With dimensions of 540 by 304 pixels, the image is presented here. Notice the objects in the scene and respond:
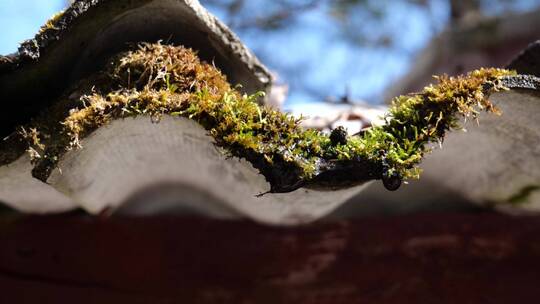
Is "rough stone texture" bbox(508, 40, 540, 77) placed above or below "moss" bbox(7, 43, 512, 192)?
above

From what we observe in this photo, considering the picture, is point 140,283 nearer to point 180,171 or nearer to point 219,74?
point 180,171

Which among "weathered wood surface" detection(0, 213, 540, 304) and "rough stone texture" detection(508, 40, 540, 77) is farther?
"weathered wood surface" detection(0, 213, 540, 304)

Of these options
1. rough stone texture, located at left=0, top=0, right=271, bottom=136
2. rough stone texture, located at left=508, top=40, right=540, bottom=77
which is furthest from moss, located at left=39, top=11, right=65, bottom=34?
rough stone texture, located at left=508, top=40, right=540, bottom=77

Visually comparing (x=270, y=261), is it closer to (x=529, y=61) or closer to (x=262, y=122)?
(x=262, y=122)

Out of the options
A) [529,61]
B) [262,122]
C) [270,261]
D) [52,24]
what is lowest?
[270,261]

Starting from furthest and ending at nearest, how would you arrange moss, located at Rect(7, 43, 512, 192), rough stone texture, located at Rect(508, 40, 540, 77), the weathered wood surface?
the weathered wood surface < rough stone texture, located at Rect(508, 40, 540, 77) < moss, located at Rect(7, 43, 512, 192)

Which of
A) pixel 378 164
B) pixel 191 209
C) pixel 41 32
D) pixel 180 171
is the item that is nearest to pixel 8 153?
pixel 41 32

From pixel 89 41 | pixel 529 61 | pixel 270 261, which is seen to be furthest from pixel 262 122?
pixel 529 61

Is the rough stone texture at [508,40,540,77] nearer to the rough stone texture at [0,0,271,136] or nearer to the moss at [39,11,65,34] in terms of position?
the rough stone texture at [0,0,271,136]
